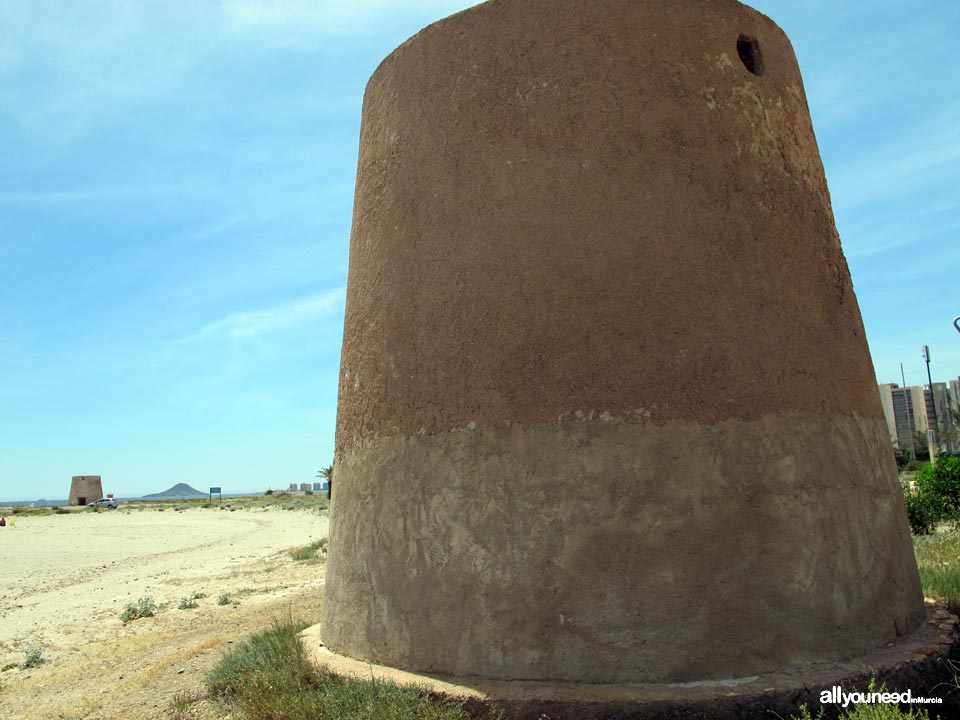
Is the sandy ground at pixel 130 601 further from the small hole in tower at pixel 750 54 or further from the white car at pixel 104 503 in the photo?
the white car at pixel 104 503

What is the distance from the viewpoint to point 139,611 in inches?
462

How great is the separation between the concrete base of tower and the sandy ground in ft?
6.70

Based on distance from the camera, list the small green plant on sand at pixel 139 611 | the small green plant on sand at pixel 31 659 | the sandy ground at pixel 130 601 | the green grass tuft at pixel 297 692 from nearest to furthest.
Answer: the green grass tuft at pixel 297 692, the sandy ground at pixel 130 601, the small green plant on sand at pixel 31 659, the small green plant on sand at pixel 139 611

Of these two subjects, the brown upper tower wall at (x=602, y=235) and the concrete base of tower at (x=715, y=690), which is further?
the brown upper tower wall at (x=602, y=235)

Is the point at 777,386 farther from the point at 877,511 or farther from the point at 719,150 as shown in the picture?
the point at 719,150

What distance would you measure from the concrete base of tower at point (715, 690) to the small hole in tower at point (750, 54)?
11.3ft

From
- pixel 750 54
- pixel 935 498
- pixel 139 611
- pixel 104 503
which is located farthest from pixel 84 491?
pixel 750 54

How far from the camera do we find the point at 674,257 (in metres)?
4.24

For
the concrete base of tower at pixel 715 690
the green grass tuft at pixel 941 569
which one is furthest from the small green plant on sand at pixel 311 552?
the concrete base of tower at pixel 715 690

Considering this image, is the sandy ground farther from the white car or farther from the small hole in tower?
the white car

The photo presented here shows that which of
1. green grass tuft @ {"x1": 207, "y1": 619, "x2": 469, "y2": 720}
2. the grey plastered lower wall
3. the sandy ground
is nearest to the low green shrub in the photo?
the sandy ground

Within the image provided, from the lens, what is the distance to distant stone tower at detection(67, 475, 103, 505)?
52.8m

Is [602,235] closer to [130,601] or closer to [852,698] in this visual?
[852,698]

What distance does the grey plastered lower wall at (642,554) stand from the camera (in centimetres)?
386
